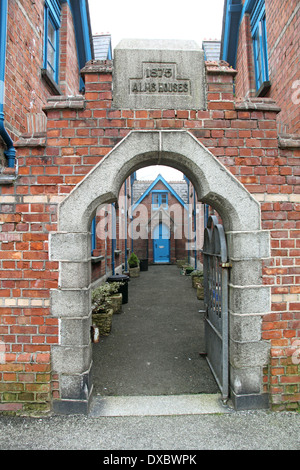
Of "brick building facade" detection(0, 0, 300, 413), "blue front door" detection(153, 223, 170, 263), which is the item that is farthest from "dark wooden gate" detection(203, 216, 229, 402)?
"blue front door" detection(153, 223, 170, 263)

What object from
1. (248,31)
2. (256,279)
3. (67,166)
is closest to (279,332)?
(256,279)

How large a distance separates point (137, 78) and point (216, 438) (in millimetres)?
3848

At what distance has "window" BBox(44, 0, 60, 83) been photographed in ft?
20.1

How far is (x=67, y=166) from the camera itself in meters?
3.09

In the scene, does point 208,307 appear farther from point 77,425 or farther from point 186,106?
point 186,106

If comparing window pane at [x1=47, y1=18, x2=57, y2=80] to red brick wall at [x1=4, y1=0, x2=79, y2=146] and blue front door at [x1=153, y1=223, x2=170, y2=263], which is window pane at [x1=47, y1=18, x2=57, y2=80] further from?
blue front door at [x1=153, y1=223, x2=170, y2=263]

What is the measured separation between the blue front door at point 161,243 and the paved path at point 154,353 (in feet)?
38.6

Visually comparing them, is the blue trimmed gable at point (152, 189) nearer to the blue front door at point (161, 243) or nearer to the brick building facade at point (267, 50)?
the blue front door at point (161, 243)

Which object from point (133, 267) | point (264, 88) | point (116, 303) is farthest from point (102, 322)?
point (133, 267)

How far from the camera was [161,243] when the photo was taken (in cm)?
2047

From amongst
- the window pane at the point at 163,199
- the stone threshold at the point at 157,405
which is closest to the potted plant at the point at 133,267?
the window pane at the point at 163,199

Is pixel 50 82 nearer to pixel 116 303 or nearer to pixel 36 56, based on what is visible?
pixel 36 56

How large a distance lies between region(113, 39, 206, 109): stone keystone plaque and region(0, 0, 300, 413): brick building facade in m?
0.11

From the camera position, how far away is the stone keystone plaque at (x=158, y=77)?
3.19 meters
